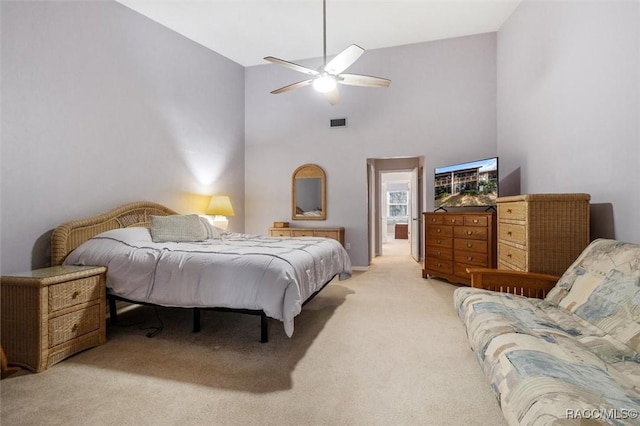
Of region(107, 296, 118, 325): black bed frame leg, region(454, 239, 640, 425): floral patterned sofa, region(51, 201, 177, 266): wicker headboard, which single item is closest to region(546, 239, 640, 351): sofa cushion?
region(454, 239, 640, 425): floral patterned sofa

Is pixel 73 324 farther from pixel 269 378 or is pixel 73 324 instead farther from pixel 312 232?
pixel 312 232

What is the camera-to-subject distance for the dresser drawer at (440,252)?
4.36m

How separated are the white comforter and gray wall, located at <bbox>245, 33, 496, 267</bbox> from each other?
9.43 ft

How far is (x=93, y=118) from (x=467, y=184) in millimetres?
4597

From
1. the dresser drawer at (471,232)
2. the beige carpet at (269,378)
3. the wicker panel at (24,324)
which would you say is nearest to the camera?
the beige carpet at (269,378)

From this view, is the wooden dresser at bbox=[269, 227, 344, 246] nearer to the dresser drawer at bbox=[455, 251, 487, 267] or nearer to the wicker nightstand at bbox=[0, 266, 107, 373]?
A: the dresser drawer at bbox=[455, 251, 487, 267]

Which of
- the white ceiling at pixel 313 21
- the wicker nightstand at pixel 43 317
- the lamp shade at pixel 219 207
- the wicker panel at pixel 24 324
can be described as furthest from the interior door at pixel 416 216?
the wicker panel at pixel 24 324

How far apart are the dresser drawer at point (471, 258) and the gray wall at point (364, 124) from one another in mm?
1293

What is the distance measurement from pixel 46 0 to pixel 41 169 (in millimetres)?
1544

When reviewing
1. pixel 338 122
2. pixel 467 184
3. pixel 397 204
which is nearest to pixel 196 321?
pixel 467 184

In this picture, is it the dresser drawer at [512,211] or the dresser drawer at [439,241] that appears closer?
the dresser drawer at [512,211]

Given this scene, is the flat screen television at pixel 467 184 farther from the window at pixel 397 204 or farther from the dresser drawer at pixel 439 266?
the window at pixel 397 204

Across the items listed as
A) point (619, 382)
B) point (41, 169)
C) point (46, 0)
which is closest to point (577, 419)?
point (619, 382)

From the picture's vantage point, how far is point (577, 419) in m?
0.85
